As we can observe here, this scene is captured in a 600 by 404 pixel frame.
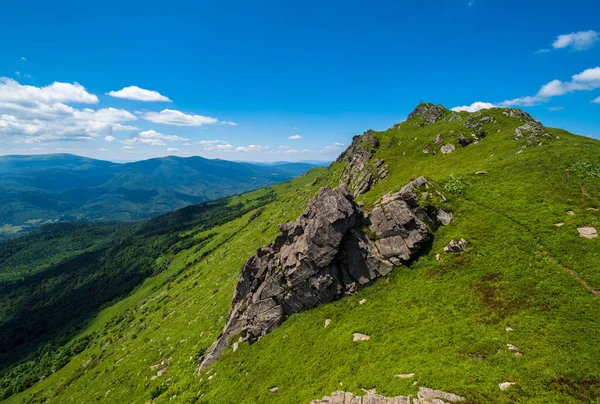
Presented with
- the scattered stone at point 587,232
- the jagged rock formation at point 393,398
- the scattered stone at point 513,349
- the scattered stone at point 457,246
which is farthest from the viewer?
the scattered stone at point 457,246

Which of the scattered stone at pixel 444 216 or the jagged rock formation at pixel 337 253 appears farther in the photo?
the scattered stone at pixel 444 216

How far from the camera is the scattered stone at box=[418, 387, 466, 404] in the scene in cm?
1889

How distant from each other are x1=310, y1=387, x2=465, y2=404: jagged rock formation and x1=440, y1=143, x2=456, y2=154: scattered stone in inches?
2799

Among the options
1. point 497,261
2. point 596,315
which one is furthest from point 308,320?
point 596,315

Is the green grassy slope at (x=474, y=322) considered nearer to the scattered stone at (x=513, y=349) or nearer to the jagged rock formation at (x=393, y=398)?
the scattered stone at (x=513, y=349)

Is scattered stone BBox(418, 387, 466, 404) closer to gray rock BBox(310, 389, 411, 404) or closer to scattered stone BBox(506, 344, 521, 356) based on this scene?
gray rock BBox(310, 389, 411, 404)

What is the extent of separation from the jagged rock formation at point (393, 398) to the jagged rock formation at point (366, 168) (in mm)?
62790

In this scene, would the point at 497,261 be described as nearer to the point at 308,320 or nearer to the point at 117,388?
the point at 308,320

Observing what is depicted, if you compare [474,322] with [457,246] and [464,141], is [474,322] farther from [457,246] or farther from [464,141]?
[464,141]

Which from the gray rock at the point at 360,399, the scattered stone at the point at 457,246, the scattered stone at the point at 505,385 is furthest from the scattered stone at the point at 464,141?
the gray rock at the point at 360,399

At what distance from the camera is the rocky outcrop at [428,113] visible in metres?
112

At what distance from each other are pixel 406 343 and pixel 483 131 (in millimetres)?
74213

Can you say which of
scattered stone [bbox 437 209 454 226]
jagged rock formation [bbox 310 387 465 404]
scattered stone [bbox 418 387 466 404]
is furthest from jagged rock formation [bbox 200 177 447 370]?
scattered stone [bbox 418 387 466 404]

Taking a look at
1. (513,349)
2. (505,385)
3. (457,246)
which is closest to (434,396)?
(505,385)
